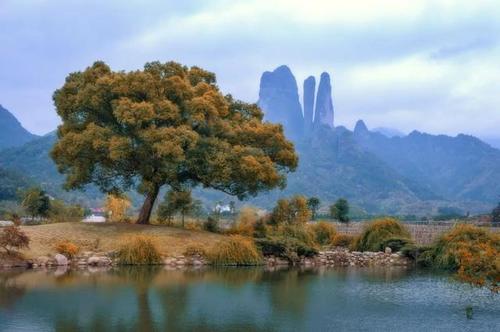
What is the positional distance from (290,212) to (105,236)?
9524 mm

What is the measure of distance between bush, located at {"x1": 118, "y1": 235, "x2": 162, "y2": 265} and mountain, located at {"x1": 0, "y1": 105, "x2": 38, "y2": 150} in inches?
5600

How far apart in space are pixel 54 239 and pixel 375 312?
48.7 feet

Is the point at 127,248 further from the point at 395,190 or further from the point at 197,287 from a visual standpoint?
the point at 395,190

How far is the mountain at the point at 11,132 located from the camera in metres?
159

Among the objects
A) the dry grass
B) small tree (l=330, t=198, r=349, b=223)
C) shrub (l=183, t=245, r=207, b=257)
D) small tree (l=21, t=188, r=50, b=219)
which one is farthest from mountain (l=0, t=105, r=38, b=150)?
shrub (l=183, t=245, r=207, b=257)

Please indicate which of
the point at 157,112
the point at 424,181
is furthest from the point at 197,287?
the point at 424,181

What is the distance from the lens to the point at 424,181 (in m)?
180

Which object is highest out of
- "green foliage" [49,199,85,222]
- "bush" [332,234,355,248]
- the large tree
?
the large tree

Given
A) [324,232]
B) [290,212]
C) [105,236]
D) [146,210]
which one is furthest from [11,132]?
[105,236]

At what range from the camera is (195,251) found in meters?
25.3

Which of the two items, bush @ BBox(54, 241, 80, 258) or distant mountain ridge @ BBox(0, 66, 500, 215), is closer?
bush @ BBox(54, 241, 80, 258)

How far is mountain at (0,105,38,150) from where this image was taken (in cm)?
15862

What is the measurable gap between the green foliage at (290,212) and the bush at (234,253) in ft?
18.3

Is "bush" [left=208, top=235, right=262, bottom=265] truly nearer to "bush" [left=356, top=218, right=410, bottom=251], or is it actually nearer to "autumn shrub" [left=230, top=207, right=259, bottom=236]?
"autumn shrub" [left=230, top=207, right=259, bottom=236]
